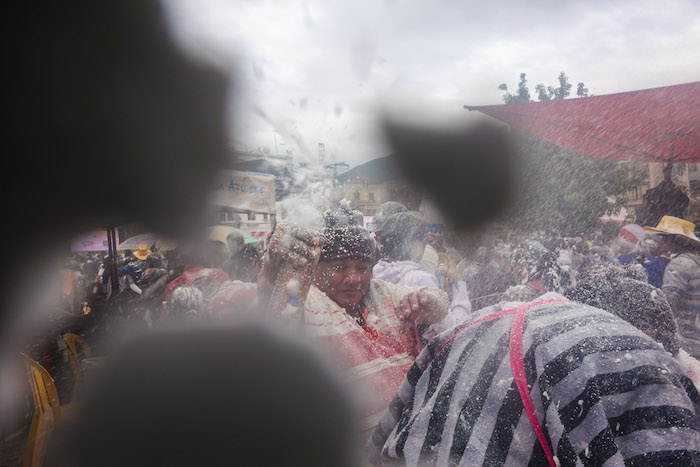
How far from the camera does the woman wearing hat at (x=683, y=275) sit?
7.95 ft

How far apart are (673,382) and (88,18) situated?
181cm

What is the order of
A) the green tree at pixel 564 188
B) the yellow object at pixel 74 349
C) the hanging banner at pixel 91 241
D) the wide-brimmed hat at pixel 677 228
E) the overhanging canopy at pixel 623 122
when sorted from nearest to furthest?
the hanging banner at pixel 91 241 → the yellow object at pixel 74 349 → the overhanging canopy at pixel 623 122 → the green tree at pixel 564 188 → the wide-brimmed hat at pixel 677 228

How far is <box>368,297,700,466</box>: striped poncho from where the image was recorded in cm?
66

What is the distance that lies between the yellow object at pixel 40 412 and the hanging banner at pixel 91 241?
48 centimetres

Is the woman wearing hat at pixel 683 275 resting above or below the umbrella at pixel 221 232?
below

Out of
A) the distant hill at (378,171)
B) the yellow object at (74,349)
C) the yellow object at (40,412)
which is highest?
the distant hill at (378,171)

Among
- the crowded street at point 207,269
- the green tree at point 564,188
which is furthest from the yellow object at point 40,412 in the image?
the green tree at point 564,188

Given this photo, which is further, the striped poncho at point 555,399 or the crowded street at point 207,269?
the crowded street at point 207,269

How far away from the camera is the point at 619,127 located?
5.46 feet

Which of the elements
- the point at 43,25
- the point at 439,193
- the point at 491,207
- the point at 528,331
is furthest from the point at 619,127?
the point at 43,25

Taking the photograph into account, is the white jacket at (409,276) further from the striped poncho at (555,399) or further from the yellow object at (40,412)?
the yellow object at (40,412)

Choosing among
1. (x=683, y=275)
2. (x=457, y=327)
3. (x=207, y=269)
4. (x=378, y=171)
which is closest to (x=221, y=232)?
(x=207, y=269)

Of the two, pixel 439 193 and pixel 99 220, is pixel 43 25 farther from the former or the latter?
pixel 439 193

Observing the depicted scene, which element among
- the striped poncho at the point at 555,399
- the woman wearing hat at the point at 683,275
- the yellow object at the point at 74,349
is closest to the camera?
the striped poncho at the point at 555,399
